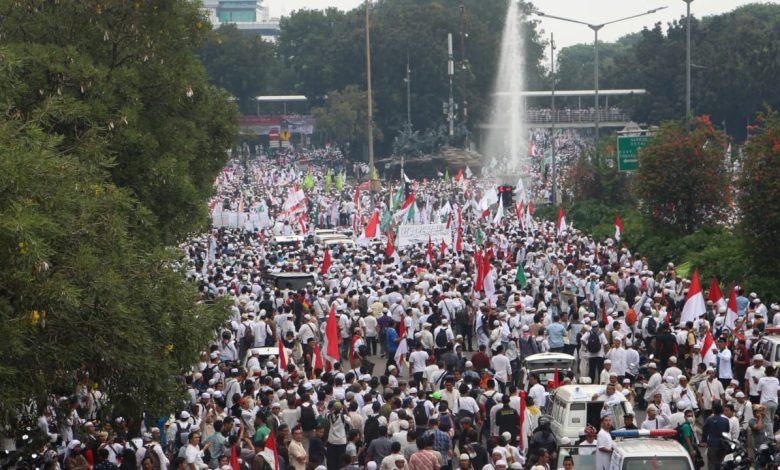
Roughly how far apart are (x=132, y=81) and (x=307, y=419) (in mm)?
9514

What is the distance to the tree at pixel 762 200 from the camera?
28.8 m

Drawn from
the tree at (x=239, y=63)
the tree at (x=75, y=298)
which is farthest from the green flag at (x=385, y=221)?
the tree at (x=239, y=63)

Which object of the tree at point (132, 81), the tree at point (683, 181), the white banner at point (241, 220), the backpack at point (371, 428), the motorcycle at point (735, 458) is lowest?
the white banner at point (241, 220)

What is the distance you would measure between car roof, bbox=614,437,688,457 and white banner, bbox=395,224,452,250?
756 inches

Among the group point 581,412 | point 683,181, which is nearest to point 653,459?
point 581,412

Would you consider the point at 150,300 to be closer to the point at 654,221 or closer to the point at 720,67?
the point at 654,221

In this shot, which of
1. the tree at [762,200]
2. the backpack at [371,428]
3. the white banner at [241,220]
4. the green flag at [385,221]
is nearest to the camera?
the backpack at [371,428]

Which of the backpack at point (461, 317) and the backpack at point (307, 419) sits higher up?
the backpack at point (307, 419)

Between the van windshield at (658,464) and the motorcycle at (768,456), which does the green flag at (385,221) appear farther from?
the van windshield at (658,464)

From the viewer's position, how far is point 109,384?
1579 centimetres

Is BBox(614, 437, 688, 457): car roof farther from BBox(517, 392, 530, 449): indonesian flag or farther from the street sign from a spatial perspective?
the street sign

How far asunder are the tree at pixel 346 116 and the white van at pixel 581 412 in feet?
257

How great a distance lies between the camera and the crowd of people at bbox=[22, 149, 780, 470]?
53.3 feet

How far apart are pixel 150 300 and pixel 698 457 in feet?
21.0
